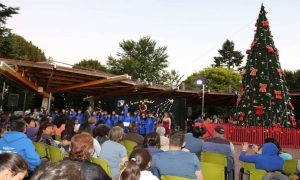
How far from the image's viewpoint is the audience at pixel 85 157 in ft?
10.9

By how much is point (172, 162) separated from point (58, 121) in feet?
20.3

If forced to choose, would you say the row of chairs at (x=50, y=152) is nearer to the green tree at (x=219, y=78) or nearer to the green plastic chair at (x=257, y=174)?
the green plastic chair at (x=257, y=174)

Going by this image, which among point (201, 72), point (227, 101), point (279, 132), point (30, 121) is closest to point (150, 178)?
point (30, 121)

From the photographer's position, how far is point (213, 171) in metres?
4.80

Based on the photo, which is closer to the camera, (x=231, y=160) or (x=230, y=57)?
(x=231, y=160)

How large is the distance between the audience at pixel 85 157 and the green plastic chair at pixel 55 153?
1.86m

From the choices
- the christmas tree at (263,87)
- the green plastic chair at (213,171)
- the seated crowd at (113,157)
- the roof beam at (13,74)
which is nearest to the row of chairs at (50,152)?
the seated crowd at (113,157)

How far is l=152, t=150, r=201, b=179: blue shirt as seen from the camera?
427 centimetres

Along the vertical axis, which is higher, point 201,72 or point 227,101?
point 201,72

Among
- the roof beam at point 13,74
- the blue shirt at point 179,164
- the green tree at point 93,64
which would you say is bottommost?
the blue shirt at point 179,164

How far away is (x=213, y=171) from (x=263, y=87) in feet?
50.9

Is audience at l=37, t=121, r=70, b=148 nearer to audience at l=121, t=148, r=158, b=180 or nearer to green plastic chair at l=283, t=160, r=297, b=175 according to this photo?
audience at l=121, t=148, r=158, b=180

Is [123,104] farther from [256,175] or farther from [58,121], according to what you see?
[256,175]

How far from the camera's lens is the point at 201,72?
59.2m
